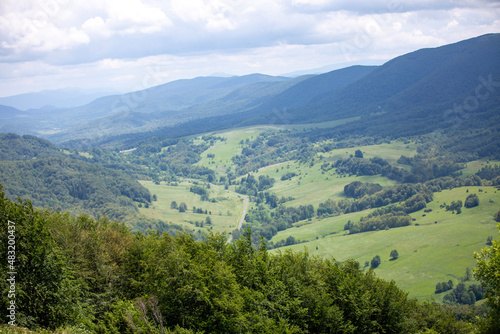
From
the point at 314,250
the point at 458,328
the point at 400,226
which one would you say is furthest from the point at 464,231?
the point at 458,328

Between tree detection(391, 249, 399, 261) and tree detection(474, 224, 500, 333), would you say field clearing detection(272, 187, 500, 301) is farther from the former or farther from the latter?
tree detection(474, 224, 500, 333)

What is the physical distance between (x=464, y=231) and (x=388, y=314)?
15985 centimetres

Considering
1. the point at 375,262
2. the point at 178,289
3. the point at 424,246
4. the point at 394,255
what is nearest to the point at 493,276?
the point at 178,289

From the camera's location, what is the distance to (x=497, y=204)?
195m

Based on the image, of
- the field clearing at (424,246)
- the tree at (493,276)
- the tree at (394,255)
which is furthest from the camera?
the tree at (394,255)

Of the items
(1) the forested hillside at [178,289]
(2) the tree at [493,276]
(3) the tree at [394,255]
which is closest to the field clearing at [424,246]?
(3) the tree at [394,255]

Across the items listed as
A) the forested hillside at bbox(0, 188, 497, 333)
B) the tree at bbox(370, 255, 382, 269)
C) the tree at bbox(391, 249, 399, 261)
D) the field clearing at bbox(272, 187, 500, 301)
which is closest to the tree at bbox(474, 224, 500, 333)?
the forested hillside at bbox(0, 188, 497, 333)

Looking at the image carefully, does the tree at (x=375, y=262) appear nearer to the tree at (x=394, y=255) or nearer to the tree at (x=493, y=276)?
the tree at (x=394, y=255)

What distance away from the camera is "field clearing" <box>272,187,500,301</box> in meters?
136

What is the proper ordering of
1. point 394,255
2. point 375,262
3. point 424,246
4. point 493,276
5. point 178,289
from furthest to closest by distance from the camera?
point 424,246
point 394,255
point 375,262
point 178,289
point 493,276

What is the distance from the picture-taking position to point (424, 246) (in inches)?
6294

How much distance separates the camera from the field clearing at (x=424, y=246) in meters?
136

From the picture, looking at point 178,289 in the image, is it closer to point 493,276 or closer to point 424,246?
point 493,276

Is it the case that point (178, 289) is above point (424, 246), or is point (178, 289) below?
above
